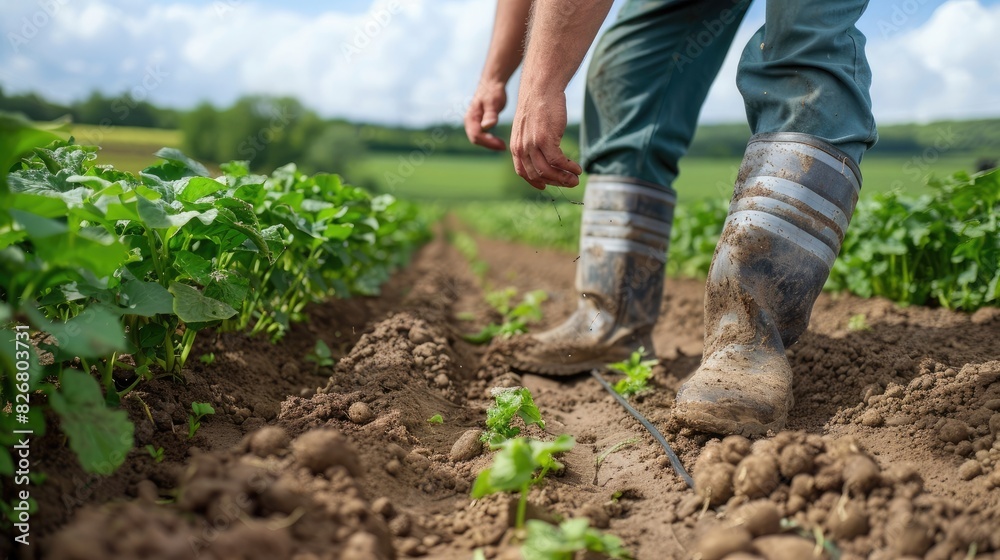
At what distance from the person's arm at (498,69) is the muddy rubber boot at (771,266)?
1168 millimetres

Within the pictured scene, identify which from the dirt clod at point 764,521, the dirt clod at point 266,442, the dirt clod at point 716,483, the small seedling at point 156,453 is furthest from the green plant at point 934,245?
the small seedling at point 156,453

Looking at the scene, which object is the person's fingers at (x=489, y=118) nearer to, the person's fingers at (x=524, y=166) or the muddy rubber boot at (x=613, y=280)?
the muddy rubber boot at (x=613, y=280)

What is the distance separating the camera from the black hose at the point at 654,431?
1.76 meters

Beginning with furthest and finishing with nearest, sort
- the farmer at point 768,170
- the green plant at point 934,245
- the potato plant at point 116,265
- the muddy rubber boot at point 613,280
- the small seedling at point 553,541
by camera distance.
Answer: the green plant at point 934,245 → the muddy rubber boot at point 613,280 → the farmer at point 768,170 → the potato plant at point 116,265 → the small seedling at point 553,541

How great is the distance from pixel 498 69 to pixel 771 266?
1.52 m

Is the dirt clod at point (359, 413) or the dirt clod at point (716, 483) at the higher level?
the dirt clod at point (716, 483)

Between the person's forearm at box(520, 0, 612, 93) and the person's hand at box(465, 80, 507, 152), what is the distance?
2.48ft

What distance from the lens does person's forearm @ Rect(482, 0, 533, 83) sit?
2887 millimetres

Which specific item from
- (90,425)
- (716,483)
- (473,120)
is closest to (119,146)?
(473,120)

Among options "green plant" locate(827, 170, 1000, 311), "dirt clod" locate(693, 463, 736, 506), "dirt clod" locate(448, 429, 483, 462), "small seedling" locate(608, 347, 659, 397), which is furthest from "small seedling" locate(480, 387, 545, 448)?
"green plant" locate(827, 170, 1000, 311)

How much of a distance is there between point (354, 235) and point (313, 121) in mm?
58292

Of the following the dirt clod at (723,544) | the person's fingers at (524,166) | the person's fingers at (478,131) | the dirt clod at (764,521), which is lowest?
the dirt clod at (723,544)

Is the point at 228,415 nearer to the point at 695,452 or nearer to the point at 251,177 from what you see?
the point at 251,177

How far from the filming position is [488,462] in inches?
72.2
